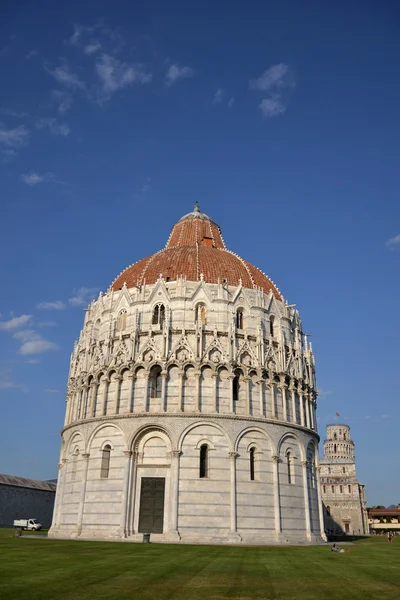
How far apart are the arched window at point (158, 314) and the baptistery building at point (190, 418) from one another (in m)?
0.12

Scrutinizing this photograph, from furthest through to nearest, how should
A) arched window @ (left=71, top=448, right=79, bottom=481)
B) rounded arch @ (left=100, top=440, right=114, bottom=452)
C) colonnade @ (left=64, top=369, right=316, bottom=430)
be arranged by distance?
arched window @ (left=71, top=448, right=79, bottom=481) → rounded arch @ (left=100, top=440, right=114, bottom=452) → colonnade @ (left=64, top=369, right=316, bottom=430)

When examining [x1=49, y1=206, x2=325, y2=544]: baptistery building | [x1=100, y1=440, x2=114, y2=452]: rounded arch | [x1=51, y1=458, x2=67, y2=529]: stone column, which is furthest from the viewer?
[x1=51, y1=458, x2=67, y2=529]: stone column

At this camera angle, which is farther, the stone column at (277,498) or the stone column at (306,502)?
the stone column at (306,502)

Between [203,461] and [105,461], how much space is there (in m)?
7.97

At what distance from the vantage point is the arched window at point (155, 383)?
40.6m

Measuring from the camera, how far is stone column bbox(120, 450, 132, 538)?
1443 inches

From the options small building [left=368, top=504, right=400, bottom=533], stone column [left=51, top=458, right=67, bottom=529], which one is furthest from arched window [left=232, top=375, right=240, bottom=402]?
small building [left=368, top=504, right=400, bottom=533]

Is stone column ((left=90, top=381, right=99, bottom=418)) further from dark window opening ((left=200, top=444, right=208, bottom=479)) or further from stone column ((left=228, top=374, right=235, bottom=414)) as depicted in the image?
stone column ((left=228, top=374, right=235, bottom=414))

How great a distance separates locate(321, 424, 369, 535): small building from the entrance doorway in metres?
59.7

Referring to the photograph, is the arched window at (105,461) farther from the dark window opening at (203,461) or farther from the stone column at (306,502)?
the stone column at (306,502)

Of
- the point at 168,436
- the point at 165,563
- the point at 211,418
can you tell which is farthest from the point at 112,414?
the point at 165,563

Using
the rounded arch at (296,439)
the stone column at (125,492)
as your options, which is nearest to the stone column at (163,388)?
the stone column at (125,492)

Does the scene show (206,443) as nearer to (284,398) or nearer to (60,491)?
(284,398)


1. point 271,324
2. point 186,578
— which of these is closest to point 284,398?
point 271,324
